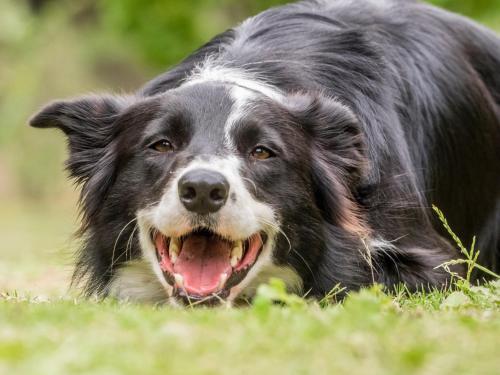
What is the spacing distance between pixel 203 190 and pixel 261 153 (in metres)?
0.60

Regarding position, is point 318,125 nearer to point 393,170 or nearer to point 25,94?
point 393,170

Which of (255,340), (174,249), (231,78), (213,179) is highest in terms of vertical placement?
(231,78)

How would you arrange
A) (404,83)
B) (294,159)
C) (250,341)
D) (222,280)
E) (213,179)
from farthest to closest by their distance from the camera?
(404,83) < (294,159) < (222,280) < (213,179) < (250,341)

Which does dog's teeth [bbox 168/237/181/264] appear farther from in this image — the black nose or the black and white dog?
the black nose

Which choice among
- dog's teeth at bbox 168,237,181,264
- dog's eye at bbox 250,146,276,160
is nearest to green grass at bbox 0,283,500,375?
dog's teeth at bbox 168,237,181,264

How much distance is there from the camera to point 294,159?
5.31 m

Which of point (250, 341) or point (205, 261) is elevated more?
point (250, 341)

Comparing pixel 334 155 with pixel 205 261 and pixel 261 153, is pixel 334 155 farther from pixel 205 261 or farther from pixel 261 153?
pixel 205 261

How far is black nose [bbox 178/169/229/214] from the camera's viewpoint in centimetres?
468

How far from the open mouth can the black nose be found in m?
0.19

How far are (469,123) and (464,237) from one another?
754mm

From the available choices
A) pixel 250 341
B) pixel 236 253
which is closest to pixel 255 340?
pixel 250 341

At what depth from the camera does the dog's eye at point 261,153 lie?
17.0 feet

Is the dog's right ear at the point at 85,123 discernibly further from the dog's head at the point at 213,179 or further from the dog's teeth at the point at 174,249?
the dog's teeth at the point at 174,249
